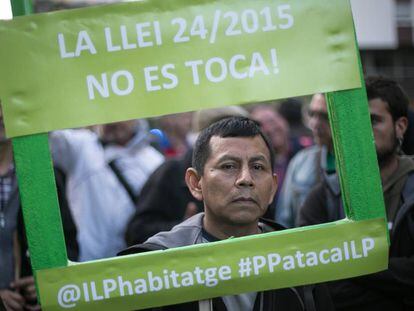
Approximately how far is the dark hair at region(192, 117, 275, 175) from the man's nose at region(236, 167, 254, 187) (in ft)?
0.51

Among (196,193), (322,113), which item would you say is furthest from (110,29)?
(322,113)

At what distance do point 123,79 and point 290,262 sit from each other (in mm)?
788

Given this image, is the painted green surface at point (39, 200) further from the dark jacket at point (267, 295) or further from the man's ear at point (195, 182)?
the man's ear at point (195, 182)

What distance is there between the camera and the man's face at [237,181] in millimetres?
2471

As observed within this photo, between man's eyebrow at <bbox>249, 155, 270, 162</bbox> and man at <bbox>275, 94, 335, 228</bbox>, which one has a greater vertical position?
man's eyebrow at <bbox>249, 155, 270, 162</bbox>

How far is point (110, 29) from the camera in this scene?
230 cm

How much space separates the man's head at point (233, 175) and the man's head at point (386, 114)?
93 centimetres

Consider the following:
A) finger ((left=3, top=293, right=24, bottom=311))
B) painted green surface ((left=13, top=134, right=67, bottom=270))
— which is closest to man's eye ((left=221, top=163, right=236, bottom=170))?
painted green surface ((left=13, top=134, right=67, bottom=270))

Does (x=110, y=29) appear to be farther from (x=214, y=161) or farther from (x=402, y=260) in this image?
(x=402, y=260)

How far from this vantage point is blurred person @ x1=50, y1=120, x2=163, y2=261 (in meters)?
4.61

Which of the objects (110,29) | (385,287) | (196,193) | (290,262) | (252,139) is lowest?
(385,287)

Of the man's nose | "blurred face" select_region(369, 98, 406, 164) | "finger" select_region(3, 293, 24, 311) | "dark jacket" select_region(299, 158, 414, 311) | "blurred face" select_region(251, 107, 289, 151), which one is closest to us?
the man's nose

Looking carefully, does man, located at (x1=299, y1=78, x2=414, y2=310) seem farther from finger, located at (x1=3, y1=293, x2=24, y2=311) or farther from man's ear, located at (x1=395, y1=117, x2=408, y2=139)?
finger, located at (x1=3, y1=293, x2=24, y2=311)

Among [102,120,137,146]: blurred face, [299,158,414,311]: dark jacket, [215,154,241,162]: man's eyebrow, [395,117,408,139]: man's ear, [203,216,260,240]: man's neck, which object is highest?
[102,120,137,146]: blurred face
